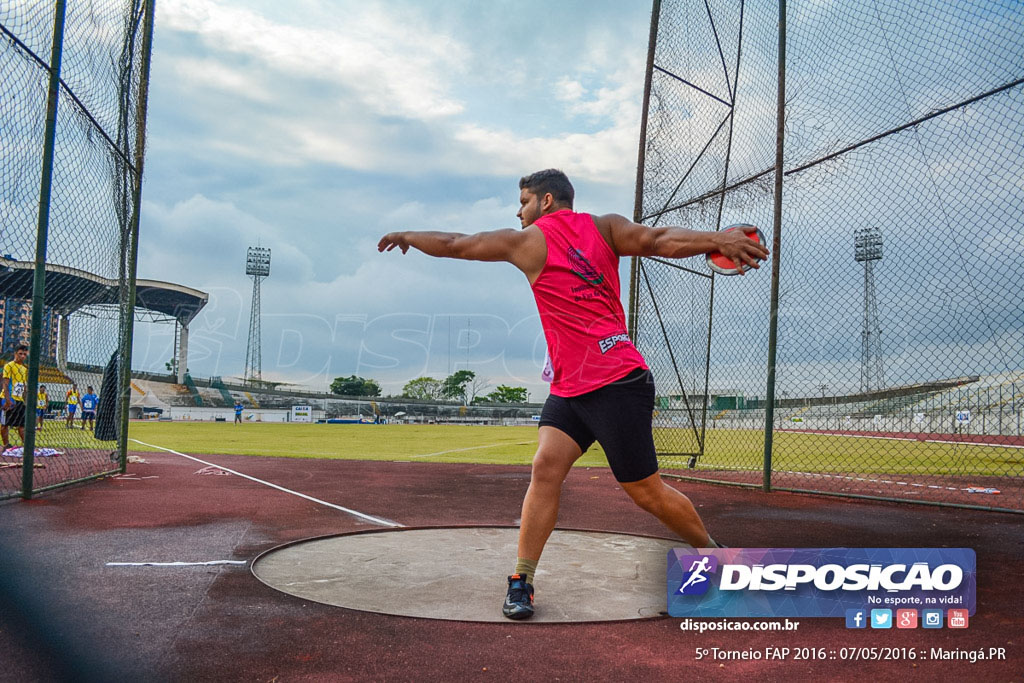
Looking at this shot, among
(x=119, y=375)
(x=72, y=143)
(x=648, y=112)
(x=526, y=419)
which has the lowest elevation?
(x=526, y=419)

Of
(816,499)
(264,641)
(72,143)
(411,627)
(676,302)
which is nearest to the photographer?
(264,641)

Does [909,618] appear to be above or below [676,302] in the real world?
below

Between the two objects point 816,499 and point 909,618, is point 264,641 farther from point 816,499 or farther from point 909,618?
point 816,499

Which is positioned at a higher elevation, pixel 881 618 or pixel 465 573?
pixel 881 618

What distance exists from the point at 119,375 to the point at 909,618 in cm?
871

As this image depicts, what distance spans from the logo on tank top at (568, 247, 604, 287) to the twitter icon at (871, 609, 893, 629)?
76.3 inches

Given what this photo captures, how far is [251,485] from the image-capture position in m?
8.65

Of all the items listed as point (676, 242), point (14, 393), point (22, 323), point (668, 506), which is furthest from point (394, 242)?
point (14, 393)

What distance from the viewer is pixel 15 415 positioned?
11.6m

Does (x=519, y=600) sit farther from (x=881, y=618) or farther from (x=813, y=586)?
(x=881, y=618)

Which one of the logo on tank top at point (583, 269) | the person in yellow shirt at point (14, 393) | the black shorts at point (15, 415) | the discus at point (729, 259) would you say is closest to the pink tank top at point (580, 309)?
the logo on tank top at point (583, 269)

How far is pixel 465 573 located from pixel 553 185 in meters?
2.26

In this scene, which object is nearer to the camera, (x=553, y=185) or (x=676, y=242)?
(x=676, y=242)

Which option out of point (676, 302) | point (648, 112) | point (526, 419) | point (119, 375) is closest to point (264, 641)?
point (119, 375)
